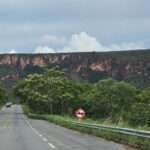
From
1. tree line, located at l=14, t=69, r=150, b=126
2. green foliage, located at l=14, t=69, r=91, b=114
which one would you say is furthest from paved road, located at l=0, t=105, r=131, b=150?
green foliage, located at l=14, t=69, r=91, b=114

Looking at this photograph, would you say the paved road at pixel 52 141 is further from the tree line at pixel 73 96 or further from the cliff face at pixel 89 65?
the cliff face at pixel 89 65

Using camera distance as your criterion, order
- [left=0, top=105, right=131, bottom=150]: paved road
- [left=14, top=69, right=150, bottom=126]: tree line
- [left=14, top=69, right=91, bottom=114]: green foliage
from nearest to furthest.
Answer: [left=0, top=105, right=131, bottom=150]: paved road → [left=14, top=69, right=150, bottom=126]: tree line → [left=14, top=69, right=91, bottom=114]: green foliage

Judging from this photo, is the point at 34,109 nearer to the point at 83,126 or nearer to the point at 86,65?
the point at 86,65

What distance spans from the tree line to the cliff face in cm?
2695

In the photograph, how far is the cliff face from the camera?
156 m

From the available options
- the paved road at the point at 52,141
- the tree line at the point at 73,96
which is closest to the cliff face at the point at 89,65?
the tree line at the point at 73,96

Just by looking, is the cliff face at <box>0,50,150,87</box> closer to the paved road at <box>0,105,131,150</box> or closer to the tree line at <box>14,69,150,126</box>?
the tree line at <box>14,69,150,126</box>

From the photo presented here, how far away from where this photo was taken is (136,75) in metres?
162

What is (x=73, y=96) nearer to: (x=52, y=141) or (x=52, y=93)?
(x=52, y=93)

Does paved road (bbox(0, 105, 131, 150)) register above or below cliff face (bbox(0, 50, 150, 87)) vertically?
below

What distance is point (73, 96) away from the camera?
11181 cm

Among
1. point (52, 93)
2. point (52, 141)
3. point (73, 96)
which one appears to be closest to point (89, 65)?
point (73, 96)

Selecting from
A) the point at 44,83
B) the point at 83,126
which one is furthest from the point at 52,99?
the point at 83,126

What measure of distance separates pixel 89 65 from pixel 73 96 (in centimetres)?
5919
